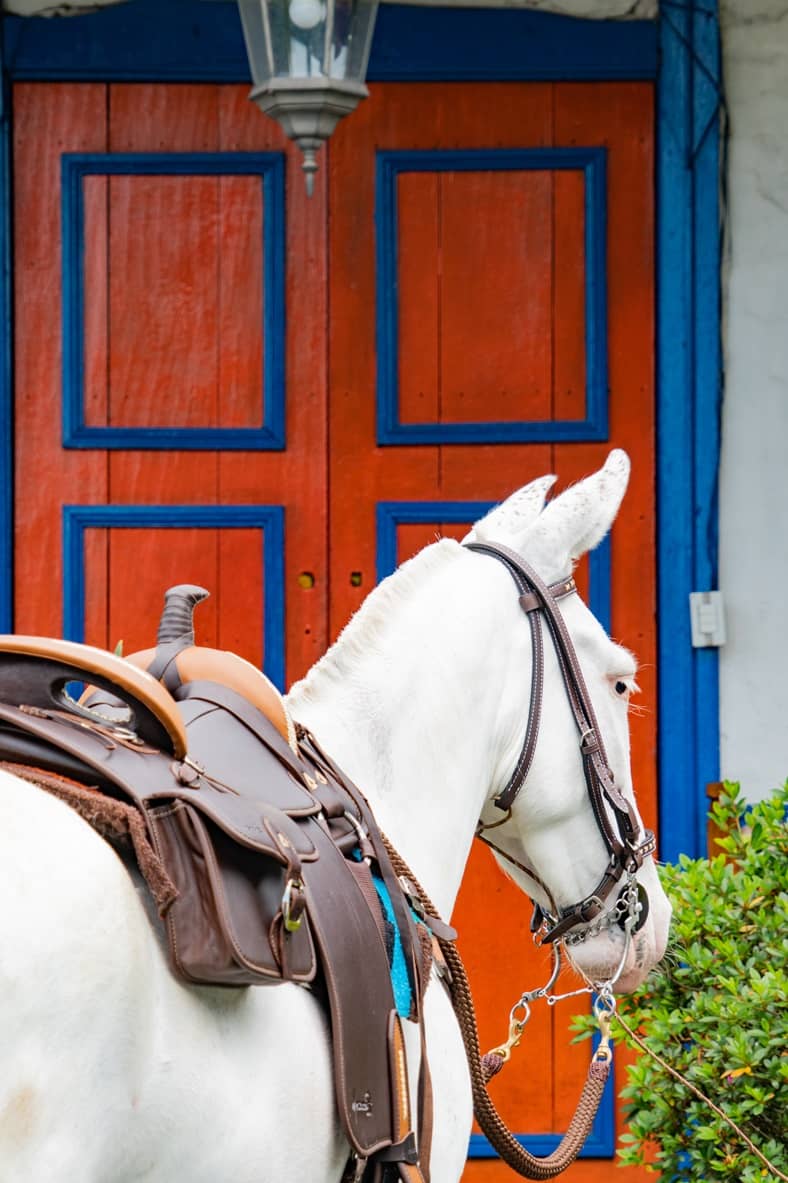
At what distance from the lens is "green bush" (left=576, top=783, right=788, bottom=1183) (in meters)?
3.04

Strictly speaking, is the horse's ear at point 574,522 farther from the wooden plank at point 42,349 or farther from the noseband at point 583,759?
the wooden plank at point 42,349

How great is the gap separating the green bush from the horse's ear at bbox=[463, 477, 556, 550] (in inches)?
46.1

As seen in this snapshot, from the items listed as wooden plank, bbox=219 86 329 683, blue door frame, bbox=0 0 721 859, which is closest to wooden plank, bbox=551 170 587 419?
blue door frame, bbox=0 0 721 859

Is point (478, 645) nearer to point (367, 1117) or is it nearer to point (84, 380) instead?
point (367, 1117)

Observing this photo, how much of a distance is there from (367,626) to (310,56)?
1555mm

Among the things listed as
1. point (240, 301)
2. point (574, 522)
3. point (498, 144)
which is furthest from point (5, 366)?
point (574, 522)

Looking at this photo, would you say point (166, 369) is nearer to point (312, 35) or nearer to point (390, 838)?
point (312, 35)

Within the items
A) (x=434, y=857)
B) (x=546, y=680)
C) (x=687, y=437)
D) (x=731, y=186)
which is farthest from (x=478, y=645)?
(x=731, y=186)

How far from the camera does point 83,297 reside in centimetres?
405

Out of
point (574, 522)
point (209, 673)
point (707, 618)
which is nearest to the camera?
point (209, 673)

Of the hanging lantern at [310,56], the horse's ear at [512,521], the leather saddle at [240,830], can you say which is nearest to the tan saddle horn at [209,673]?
the leather saddle at [240,830]

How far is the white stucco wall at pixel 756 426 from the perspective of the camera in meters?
4.01

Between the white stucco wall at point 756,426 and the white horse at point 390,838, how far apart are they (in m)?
1.64

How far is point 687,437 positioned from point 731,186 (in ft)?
2.19
